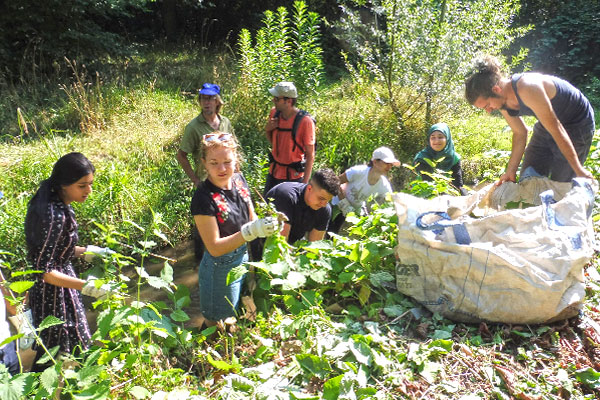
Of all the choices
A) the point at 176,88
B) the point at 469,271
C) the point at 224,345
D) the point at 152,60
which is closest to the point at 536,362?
the point at 469,271

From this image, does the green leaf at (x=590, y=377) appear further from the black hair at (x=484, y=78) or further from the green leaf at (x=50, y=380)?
the green leaf at (x=50, y=380)

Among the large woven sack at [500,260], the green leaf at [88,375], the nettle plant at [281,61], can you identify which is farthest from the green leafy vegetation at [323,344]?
the nettle plant at [281,61]

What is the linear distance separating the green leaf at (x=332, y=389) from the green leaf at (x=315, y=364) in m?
0.13

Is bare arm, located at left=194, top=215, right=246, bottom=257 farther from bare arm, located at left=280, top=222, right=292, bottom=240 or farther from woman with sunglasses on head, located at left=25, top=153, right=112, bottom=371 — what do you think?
bare arm, located at left=280, top=222, right=292, bottom=240

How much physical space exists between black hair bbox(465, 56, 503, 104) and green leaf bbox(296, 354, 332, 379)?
6.63 ft

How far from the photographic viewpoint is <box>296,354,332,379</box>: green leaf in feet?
5.83

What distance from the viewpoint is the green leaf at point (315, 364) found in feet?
5.83

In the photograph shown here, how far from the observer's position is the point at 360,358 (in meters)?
1.81

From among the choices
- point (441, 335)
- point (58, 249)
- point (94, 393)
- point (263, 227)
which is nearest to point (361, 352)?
point (441, 335)

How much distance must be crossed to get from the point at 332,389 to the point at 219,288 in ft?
3.54

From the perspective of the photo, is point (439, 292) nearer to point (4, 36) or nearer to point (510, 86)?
point (510, 86)

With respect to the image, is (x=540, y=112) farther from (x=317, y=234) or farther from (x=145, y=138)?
(x=145, y=138)

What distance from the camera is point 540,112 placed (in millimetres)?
2807

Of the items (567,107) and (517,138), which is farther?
(517,138)
